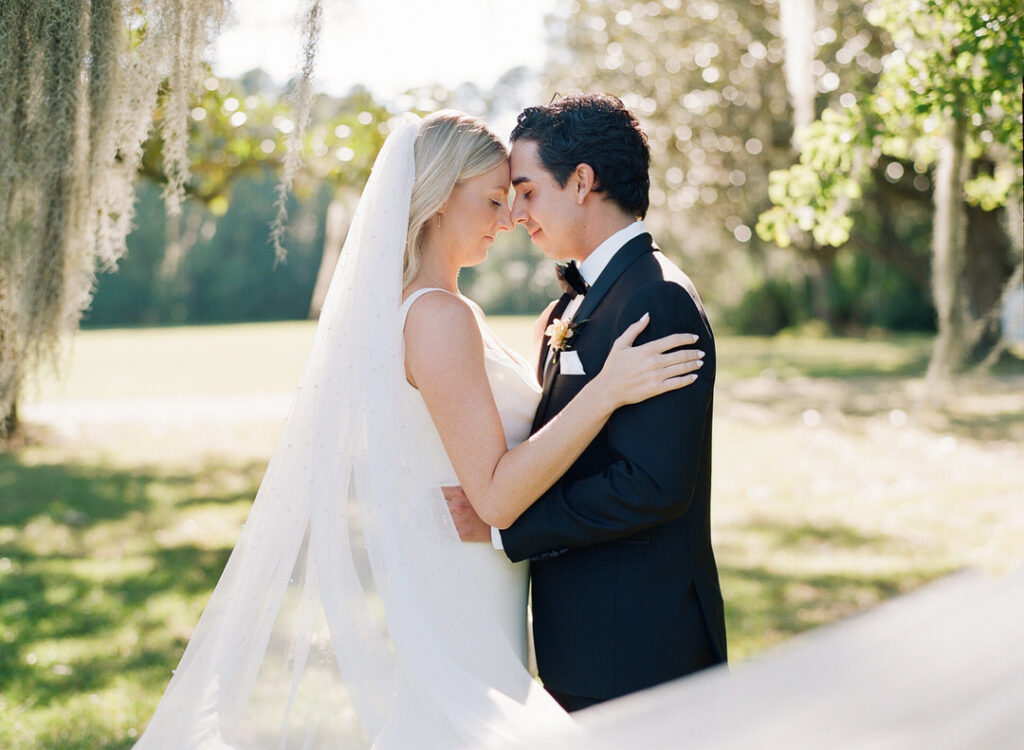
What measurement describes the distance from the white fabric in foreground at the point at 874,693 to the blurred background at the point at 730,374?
2032 mm

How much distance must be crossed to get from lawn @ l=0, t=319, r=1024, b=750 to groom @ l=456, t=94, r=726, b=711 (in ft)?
4.98

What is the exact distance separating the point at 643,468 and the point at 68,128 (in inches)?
72.7

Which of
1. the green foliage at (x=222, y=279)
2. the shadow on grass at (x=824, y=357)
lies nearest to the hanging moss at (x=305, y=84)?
the shadow on grass at (x=824, y=357)

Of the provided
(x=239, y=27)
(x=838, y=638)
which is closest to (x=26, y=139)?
(x=239, y=27)

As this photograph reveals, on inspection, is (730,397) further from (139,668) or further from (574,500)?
(574,500)

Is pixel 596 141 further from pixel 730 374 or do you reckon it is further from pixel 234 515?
pixel 730 374

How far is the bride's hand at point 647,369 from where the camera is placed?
232cm

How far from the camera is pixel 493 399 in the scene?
8.43ft

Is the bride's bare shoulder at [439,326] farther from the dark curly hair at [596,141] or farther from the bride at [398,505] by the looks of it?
the dark curly hair at [596,141]

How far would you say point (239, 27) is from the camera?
284 centimetres

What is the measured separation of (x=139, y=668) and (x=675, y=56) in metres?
13.4

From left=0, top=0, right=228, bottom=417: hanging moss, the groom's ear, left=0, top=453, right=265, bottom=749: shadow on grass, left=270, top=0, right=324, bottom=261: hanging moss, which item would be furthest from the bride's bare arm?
left=0, top=453, right=265, bottom=749: shadow on grass

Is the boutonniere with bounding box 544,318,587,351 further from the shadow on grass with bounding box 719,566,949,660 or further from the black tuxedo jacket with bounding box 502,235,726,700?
the shadow on grass with bounding box 719,566,949,660

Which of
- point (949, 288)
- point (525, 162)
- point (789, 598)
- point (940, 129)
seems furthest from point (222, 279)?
point (525, 162)
